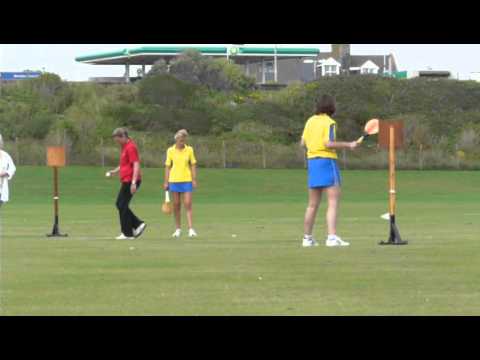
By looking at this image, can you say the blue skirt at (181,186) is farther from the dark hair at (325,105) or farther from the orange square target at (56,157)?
the dark hair at (325,105)

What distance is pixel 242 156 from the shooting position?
226ft

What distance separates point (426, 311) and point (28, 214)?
25025mm

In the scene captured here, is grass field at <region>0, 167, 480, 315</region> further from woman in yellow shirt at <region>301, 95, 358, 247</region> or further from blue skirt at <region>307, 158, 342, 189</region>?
blue skirt at <region>307, 158, 342, 189</region>

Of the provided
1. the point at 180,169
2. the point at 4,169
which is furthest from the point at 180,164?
the point at 4,169

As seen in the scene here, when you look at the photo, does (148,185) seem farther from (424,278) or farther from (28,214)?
(424,278)

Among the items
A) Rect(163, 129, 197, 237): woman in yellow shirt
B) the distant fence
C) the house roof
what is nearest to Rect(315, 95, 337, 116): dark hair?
Rect(163, 129, 197, 237): woman in yellow shirt

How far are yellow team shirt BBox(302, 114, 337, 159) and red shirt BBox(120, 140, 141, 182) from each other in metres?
4.69

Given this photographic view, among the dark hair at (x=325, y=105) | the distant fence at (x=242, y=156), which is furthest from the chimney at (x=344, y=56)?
the dark hair at (x=325, y=105)

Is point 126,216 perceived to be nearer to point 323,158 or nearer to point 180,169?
point 180,169

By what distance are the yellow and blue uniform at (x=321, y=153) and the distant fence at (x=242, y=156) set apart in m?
48.2

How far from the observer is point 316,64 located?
459 ft

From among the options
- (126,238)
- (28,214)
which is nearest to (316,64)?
(28,214)

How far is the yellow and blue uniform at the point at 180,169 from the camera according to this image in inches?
889

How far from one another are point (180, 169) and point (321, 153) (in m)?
5.42
